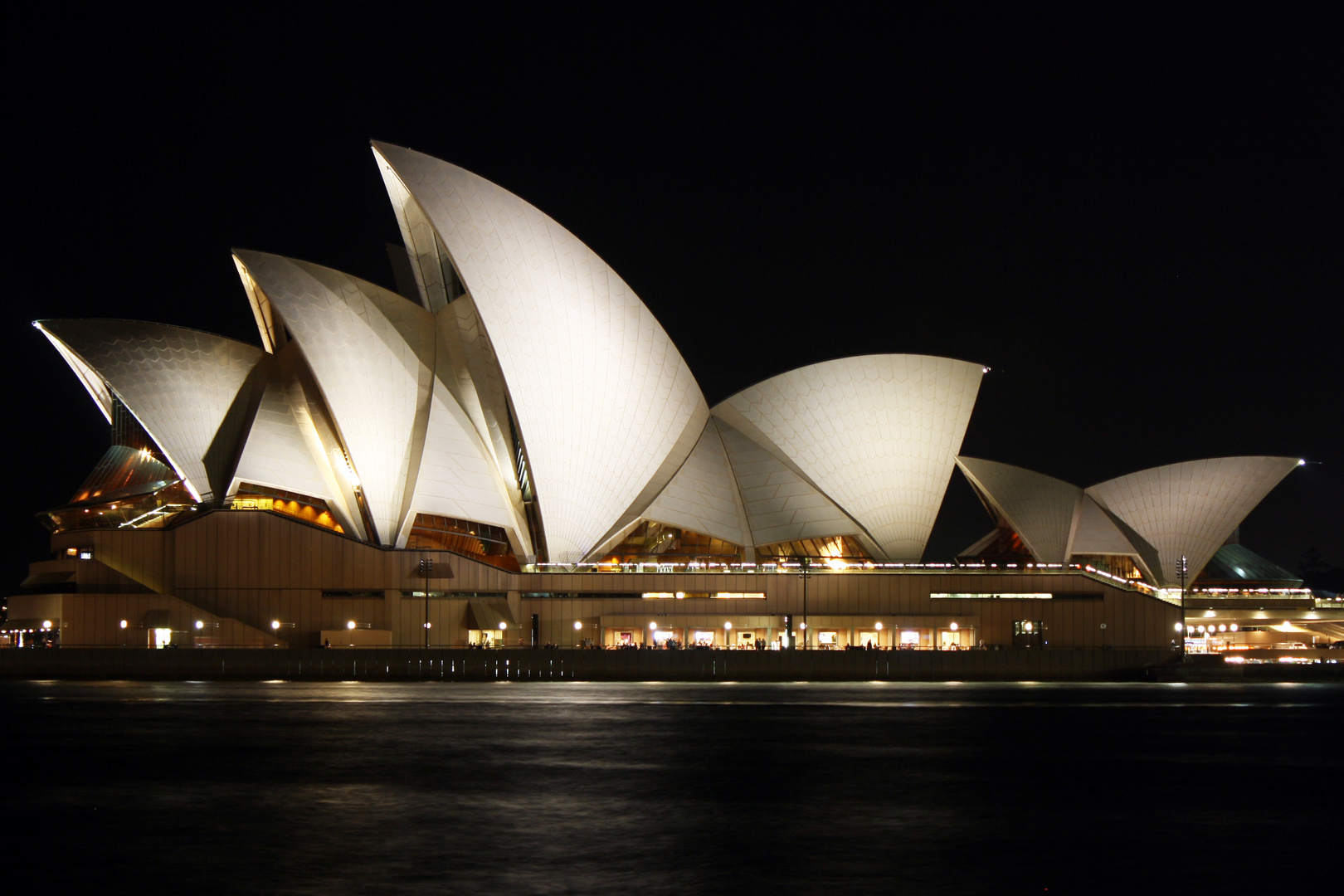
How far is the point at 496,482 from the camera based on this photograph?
50.7m

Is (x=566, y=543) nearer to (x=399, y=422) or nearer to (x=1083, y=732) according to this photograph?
(x=399, y=422)

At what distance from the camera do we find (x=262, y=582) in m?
47.6

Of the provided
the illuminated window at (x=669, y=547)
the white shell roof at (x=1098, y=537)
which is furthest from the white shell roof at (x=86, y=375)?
the white shell roof at (x=1098, y=537)

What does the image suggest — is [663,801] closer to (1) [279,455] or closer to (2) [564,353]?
(2) [564,353]

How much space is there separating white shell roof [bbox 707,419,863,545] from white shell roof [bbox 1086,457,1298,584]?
1647cm

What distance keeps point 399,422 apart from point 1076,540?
3385 centimetres

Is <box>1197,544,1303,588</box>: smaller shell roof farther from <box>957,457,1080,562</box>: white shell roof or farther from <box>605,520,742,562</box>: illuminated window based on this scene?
<box>605,520,742,562</box>: illuminated window

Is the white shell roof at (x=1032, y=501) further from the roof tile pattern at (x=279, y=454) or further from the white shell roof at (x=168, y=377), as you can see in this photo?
the white shell roof at (x=168, y=377)

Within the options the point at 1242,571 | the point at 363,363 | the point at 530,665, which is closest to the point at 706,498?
the point at 530,665

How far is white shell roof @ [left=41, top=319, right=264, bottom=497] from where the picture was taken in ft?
157

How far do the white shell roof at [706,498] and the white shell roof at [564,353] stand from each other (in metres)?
1.05

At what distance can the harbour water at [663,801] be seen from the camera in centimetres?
1080

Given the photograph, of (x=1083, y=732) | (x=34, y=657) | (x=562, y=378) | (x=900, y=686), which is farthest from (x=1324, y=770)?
(x=34, y=657)

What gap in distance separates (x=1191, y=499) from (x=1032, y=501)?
343 inches
